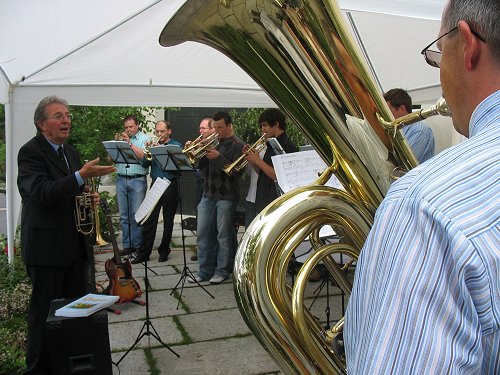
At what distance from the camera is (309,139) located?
55.9 inches

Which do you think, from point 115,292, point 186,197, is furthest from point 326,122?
point 186,197

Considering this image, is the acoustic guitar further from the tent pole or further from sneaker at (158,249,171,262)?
sneaker at (158,249,171,262)

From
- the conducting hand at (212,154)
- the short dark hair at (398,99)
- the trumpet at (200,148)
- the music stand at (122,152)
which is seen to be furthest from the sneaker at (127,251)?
the short dark hair at (398,99)

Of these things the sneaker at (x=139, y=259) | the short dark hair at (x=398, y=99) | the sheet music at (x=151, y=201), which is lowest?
the sneaker at (x=139, y=259)

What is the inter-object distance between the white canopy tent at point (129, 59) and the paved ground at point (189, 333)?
66.7 inches

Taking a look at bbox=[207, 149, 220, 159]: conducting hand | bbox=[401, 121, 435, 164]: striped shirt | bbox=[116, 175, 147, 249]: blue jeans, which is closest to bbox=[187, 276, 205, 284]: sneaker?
bbox=[116, 175, 147, 249]: blue jeans

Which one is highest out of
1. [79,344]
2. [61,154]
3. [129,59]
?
[129,59]

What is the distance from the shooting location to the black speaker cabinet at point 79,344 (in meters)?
3.00

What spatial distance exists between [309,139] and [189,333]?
329 centimetres

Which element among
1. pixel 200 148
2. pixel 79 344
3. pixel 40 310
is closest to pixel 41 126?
pixel 40 310

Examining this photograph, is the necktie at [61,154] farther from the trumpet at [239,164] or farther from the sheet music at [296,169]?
the trumpet at [239,164]

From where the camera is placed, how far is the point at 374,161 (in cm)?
132

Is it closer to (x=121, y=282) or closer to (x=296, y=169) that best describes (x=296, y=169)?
(x=296, y=169)

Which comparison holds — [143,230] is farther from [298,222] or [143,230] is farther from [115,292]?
[298,222]
